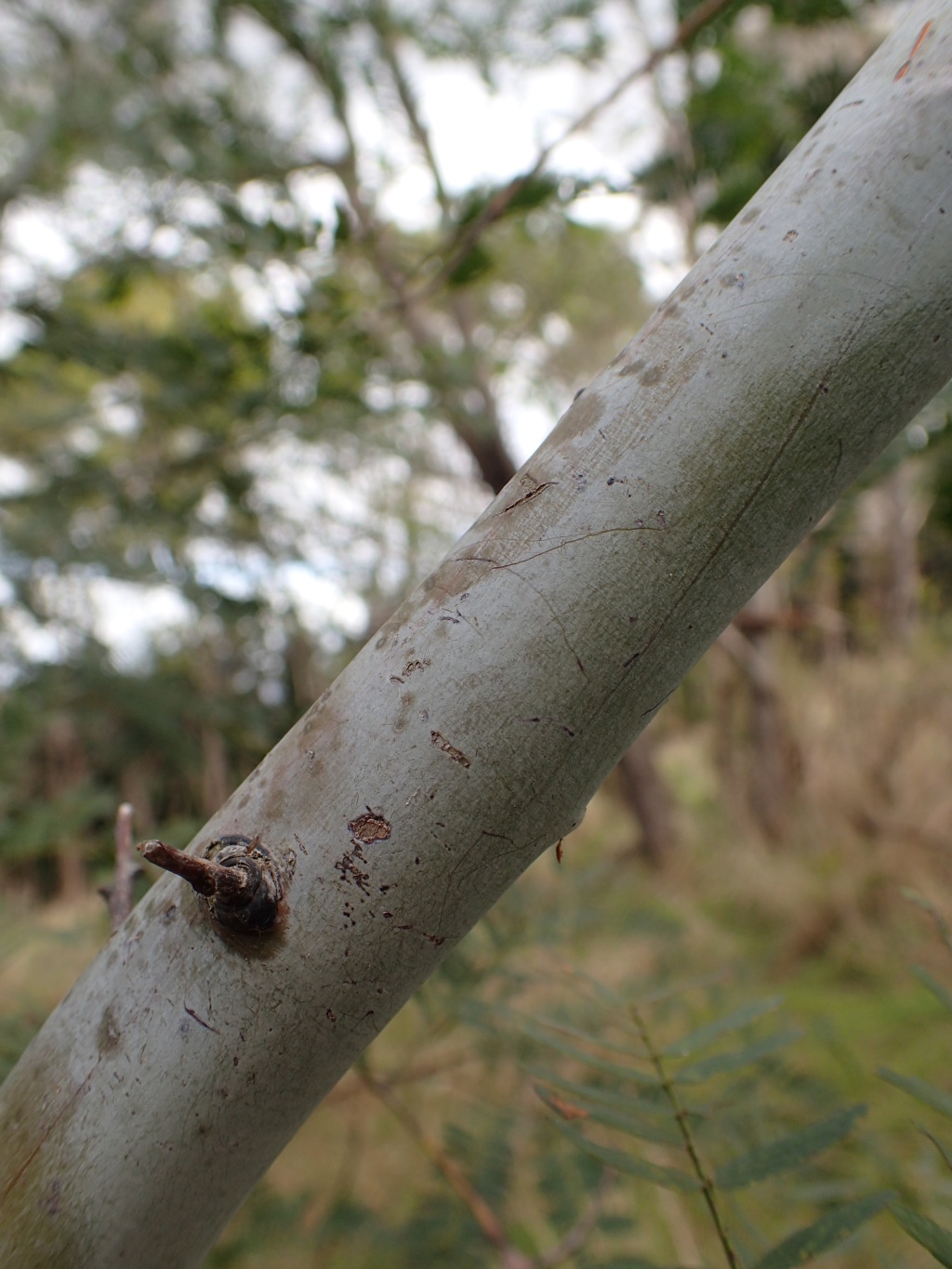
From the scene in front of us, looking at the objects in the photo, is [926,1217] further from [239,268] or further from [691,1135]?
[239,268]

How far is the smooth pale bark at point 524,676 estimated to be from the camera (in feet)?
0.83

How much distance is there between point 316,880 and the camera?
25 cm

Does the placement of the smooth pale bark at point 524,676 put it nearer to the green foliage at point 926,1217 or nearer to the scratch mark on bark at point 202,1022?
the scratch mark on bark at point 202,1022

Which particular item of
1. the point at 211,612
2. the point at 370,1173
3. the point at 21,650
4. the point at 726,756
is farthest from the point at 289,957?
the point at 726,756

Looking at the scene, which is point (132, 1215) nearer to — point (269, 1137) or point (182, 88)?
point (269, 1137)

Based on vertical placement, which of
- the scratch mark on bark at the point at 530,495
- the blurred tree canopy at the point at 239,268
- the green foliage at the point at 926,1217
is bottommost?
the green foliage at the point at 926,1217

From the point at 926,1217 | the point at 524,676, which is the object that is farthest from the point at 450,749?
the point at 926,1217

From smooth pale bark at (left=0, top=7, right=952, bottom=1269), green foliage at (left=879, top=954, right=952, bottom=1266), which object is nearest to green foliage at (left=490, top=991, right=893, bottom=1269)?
green foliage at (left=879, top=954, right=952, bottom=1266)

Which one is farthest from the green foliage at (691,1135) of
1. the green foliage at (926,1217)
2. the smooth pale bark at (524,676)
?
the smooth pale bark at (524,676)

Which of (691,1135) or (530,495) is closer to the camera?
(530,495)

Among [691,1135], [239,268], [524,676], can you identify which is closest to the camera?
[524,676]

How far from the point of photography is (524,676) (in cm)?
25

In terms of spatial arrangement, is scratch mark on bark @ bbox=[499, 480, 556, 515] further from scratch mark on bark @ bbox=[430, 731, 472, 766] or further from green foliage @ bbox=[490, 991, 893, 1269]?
green foliage @ bbox=[490, 991, 893, 1269]

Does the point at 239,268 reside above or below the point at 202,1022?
above
